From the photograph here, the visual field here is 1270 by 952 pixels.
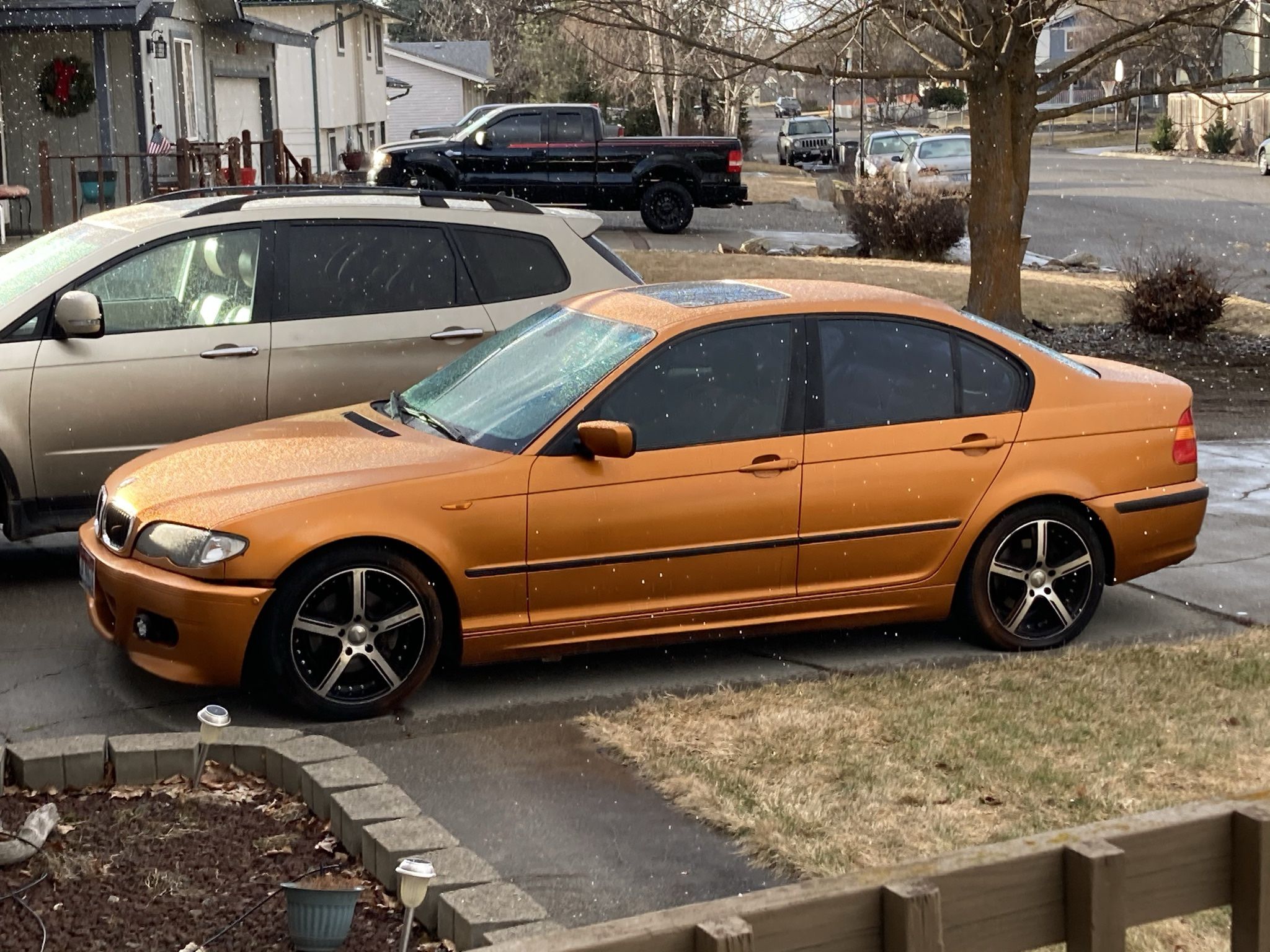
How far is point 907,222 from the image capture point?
25031 mm

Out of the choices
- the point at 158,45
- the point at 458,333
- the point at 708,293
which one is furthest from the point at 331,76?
the point at 708,293

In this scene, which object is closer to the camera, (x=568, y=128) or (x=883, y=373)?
(x=883, y=373)

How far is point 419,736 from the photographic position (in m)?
5.88

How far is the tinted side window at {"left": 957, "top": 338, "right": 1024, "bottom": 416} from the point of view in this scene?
688cm

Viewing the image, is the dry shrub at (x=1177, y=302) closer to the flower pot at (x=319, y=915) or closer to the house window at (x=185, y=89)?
the flower pot at (x=319, y=915)

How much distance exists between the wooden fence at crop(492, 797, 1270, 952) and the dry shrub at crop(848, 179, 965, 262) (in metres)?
23.0

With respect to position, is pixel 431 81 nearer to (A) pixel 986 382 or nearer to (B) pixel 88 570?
(A) pixel 986 382

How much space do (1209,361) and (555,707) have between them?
1109 cm

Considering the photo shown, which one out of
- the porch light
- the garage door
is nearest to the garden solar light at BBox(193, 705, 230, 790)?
the porch light

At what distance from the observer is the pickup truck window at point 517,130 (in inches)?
1144

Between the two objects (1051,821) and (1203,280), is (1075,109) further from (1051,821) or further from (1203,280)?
(1051,821)

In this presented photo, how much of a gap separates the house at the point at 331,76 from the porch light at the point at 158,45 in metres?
11.4

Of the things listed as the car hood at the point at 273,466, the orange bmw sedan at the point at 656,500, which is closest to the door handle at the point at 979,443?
the orange bmw sedan at the point at 656,500

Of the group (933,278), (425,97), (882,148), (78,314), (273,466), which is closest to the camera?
(273,466)
